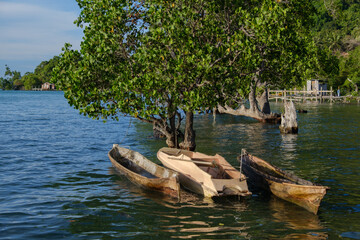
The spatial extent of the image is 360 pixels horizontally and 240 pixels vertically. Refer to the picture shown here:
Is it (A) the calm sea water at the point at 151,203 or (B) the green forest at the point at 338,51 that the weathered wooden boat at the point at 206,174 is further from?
(B) the green forest at the point at 338,51

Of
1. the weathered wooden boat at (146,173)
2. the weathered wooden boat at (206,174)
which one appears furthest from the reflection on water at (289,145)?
the weathered wooden boat at (146,173)

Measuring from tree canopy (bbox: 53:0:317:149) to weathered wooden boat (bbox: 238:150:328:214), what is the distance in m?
4.54

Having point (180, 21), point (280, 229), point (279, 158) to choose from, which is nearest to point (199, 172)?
point (280, 229)

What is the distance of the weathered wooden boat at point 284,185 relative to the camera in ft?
47.9

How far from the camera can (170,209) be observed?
15484 mm

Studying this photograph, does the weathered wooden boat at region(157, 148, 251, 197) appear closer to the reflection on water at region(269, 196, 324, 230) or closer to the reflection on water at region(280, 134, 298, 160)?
the reflection on water at region(269, 196, 324, 230)

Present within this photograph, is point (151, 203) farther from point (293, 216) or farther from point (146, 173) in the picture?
point (293, 216)

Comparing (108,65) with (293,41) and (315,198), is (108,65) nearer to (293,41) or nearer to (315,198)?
(293,41)

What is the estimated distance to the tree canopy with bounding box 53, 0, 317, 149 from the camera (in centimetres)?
2080

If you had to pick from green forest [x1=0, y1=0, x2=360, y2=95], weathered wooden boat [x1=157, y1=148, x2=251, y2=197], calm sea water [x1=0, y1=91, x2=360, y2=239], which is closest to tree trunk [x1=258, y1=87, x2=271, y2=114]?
green forest [x1=0, y1=0, x2=360, y2=95]

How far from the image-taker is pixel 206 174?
54.7ft

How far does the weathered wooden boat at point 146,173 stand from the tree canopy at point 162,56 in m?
2.48

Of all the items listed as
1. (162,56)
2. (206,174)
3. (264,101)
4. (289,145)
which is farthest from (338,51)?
(206,174)

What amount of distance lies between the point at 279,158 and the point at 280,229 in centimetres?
1285
